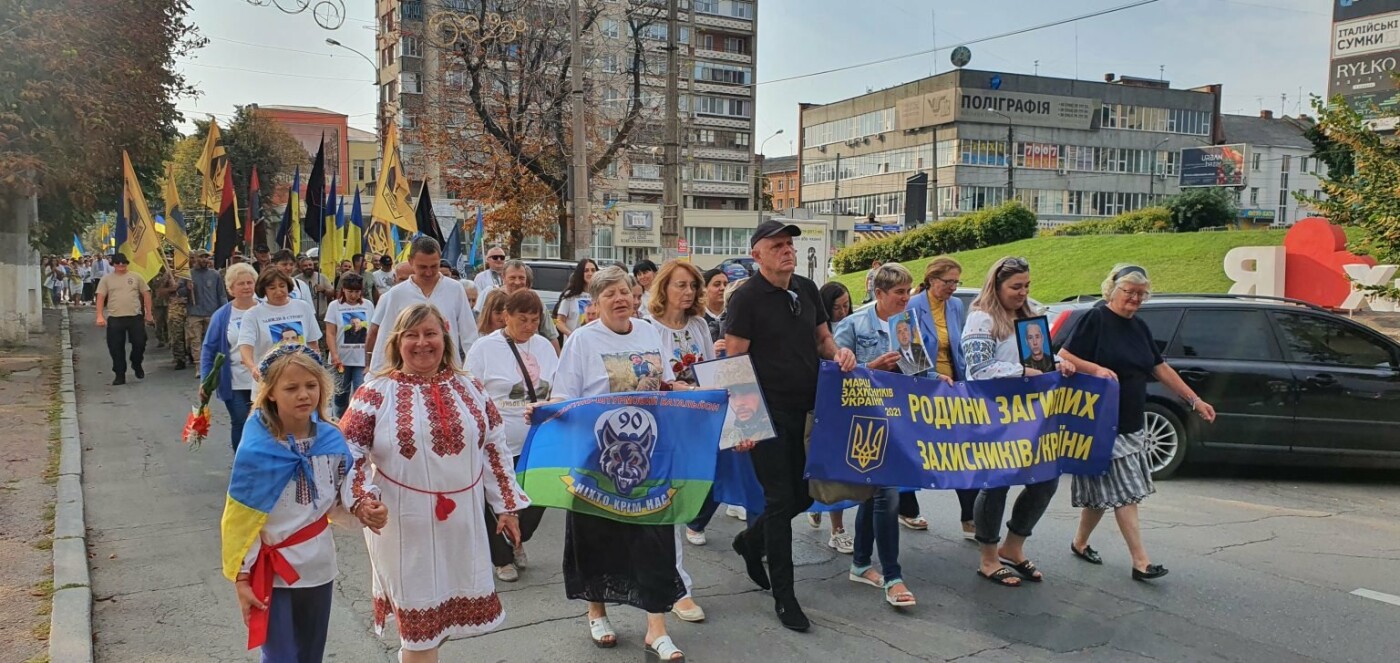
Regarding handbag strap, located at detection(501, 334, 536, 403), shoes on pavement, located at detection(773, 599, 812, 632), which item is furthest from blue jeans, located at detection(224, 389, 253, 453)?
shoes on pavement, located at detection(773, 599, 812, 632)

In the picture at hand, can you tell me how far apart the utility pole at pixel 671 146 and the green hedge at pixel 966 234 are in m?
20.0

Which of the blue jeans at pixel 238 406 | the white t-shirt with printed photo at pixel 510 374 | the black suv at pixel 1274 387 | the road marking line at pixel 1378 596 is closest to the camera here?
the white t-shirt with printed photo at pixel 510 374

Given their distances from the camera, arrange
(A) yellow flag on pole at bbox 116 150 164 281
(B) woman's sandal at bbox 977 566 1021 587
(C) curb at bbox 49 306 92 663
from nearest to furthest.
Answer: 1. (C) curb at bbox 49 306 92 663
2. (B) woman's sandal at bbox 977 566 1021 587
3. (A) yellow flag on pole at bbox 116 150 164 281

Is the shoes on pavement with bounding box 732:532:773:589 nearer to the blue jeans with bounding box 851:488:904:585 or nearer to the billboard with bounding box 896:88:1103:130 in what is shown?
the blue jeans with bounding box 851:488:904:585

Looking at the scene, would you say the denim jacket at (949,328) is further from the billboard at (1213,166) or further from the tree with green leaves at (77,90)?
the billboard at (1213,166)

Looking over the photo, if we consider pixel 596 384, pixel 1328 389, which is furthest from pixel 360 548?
pixel 1328 389

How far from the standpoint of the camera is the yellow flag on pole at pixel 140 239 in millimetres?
13398

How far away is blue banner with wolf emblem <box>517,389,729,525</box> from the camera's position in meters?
4.50

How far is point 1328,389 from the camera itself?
832 cm

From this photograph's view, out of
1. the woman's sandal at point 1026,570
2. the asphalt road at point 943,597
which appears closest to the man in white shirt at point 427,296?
the asphalt road at point 943,597

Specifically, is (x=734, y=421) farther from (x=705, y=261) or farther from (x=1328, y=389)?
(x=705, y=261)

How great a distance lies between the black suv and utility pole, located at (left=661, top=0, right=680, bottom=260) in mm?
10116

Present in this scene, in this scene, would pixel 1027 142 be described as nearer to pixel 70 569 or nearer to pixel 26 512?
pixel 26 512

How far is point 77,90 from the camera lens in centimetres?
1717
